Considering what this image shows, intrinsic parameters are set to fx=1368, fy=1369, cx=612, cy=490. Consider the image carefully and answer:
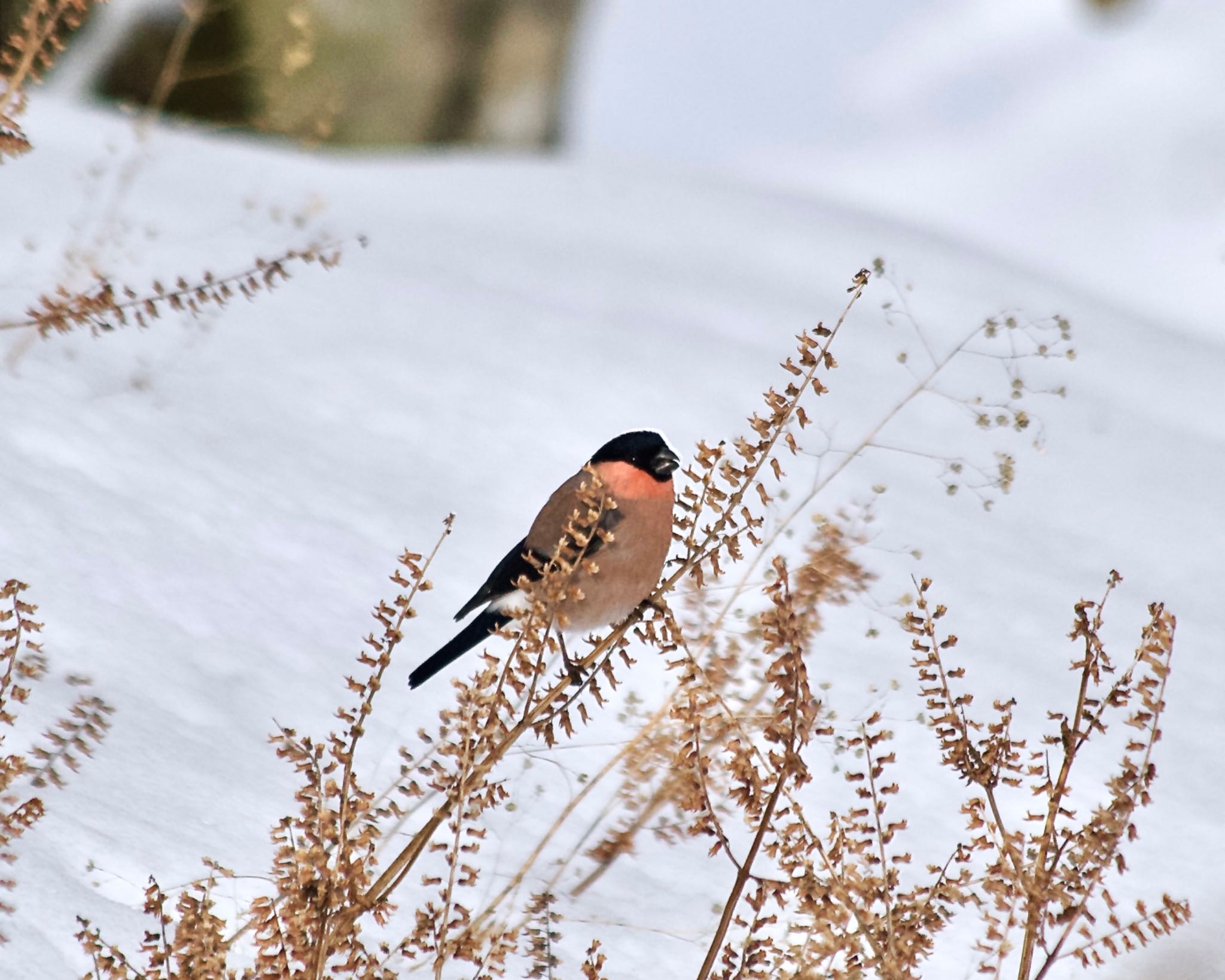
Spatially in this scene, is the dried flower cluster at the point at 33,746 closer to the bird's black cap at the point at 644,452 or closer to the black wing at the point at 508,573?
the black wing at the point at 508,573

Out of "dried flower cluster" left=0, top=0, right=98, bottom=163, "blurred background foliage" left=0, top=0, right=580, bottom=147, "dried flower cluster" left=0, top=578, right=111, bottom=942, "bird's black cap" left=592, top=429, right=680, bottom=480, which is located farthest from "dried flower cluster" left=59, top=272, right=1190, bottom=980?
"blurred background foliage" left=0, top=0, right=580, bottom=147

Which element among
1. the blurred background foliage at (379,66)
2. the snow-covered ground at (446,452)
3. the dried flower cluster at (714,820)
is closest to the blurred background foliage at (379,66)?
the blurred background foliage at (379,66)

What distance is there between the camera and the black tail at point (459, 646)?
8.04 feet

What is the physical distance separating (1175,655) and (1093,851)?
1.95 m

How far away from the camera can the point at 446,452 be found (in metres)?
3.91

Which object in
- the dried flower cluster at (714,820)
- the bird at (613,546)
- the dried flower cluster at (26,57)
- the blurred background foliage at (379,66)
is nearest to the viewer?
the dried flower cluster at (714,820)

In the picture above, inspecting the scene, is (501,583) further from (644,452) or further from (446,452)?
(446,452)

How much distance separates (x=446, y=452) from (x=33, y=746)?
197 cm

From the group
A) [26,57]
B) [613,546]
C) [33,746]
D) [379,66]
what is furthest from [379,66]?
[33,746]

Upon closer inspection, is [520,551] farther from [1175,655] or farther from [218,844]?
[1175,655]

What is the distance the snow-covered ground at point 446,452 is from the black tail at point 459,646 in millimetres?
144

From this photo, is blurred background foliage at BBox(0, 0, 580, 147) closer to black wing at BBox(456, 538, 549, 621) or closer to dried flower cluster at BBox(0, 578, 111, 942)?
black wing at BBox(456, 538, 549, 621)

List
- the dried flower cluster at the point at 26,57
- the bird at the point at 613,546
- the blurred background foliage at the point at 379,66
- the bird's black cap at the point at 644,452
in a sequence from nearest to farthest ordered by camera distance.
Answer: the dried flower cluster at the point at 26,57
the bird at the point at 613,546
the bird's black cap at the point at 644,452
the blurred background foliage at the point at 379,66

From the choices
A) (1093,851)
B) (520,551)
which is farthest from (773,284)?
(1093,851)
